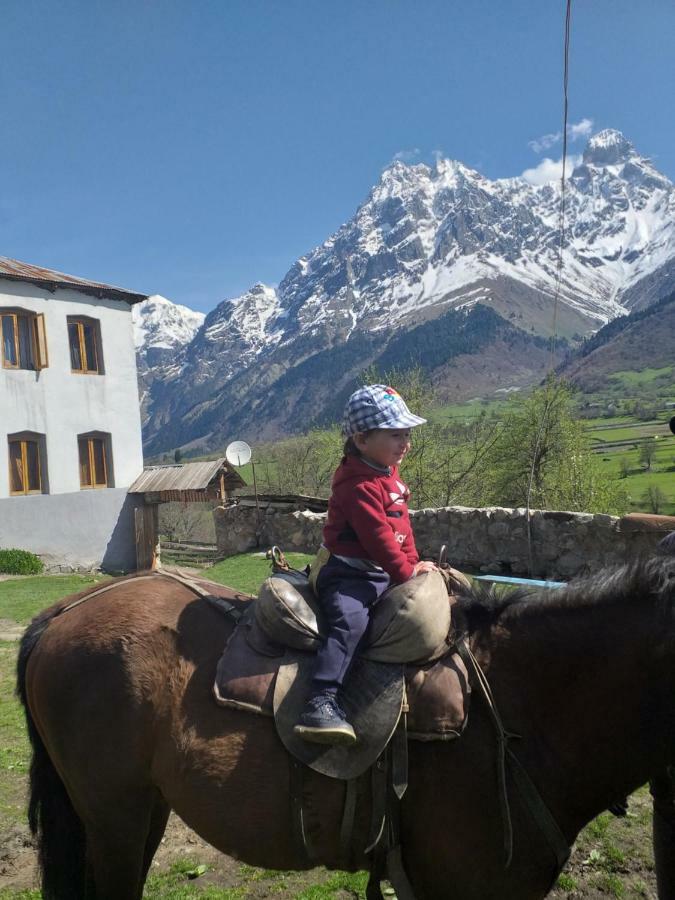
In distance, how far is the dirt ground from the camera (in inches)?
138

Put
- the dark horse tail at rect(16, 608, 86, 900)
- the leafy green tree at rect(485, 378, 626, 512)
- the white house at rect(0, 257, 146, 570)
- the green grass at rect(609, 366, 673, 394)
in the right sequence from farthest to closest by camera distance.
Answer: the green grass at rect(609, 366, 673, 394)
the white house at rect(0, 257, 146, 570)
the leafy green tree at rect(485, 378, 626, 512)
the dark horse tail at rect(16, 608, 86, 900)

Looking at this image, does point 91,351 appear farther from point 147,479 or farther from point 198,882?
point 198,882

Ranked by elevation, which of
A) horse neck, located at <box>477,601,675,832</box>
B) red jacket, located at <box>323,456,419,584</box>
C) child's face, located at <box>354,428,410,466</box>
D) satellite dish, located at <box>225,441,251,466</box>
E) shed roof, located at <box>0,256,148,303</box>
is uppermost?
shed roof, located at <box>0,256,148,303</box>

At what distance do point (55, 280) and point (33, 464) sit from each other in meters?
6.19

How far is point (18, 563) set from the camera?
1928cm

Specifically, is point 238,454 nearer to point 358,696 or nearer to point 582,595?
point 358,696

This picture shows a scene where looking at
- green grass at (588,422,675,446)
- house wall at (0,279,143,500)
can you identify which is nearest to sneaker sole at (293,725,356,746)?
house wall at (0,279,143,500)

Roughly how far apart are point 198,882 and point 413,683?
230 cm

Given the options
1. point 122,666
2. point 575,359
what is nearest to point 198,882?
point 122,666

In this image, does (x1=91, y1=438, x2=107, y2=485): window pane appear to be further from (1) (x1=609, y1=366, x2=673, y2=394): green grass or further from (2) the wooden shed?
(1) (x1=609, y1=366, x2=673, y2=394): green grass

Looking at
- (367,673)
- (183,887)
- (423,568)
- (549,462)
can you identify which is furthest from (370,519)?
(549,462)

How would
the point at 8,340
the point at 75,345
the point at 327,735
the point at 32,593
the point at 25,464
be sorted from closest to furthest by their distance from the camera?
the point at 327,735 < the point at 32,593 < the point at 8,340 < the point at 25,464 < the point at 75,345

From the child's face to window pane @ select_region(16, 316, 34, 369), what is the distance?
21374mm

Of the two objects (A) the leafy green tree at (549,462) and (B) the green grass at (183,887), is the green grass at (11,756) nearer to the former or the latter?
(B) the green grass at (183,887)
